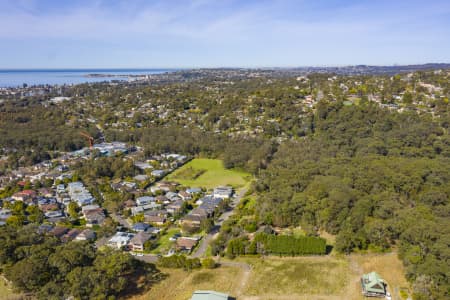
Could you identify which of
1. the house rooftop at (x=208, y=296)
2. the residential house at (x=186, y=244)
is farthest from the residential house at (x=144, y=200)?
the house rooftop at (x=208, y=296)

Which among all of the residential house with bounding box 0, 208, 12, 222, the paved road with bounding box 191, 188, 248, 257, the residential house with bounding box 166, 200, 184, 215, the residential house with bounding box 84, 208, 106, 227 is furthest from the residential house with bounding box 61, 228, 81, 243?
the paved road with bounding box 191, 188, 248, 257

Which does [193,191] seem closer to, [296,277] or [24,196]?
[24,196]

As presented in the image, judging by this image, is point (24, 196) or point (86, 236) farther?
point (24, 196)

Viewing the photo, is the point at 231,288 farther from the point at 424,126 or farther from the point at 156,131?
the point at 156,131

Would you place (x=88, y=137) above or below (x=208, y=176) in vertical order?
above

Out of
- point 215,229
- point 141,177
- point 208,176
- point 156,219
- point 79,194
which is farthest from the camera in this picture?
point 208,176

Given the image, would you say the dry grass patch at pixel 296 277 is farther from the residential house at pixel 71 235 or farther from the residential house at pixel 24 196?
the residential house at pixel 24 196

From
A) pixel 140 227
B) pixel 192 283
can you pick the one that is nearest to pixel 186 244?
pixel 192 283

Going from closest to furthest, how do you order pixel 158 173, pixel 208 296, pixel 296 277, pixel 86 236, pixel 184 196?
pixel 208 296 < pixel 296 277 < pixel 86 236 < pixel 184 196 < pixel 158 173
